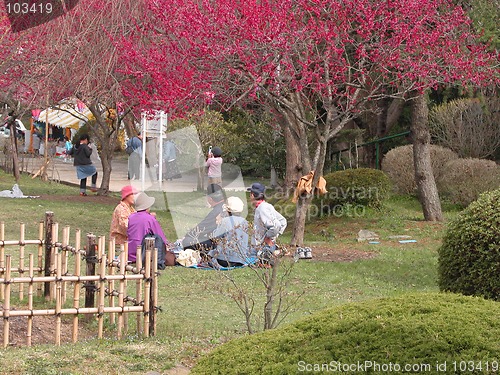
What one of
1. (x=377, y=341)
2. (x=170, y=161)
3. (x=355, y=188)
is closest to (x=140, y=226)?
(x=377, y=341)

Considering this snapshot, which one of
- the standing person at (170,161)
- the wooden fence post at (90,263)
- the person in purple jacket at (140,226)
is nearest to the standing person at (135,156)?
the standing person at (170,161)

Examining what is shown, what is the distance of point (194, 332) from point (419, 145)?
1046cm

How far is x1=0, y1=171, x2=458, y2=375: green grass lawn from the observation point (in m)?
6.57

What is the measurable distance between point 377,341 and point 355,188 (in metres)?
14.2

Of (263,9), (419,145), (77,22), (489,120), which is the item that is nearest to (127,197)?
(263,9)

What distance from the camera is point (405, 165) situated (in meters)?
22.9

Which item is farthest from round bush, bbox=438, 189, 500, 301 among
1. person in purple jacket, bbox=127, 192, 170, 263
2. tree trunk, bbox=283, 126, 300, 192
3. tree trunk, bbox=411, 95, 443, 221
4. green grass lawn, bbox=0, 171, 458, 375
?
tree trunk, bbox=283, 126, 300, 192

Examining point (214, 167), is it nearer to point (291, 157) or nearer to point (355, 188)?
point (291, 157)

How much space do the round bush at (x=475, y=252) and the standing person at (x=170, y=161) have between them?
20289mm

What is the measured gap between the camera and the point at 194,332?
27.0ft

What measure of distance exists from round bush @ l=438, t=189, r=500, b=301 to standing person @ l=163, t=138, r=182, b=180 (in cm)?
2029

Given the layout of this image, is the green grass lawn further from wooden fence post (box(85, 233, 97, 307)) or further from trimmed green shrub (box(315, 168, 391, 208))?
wooden fence post (box(85, 233, 97, 307))

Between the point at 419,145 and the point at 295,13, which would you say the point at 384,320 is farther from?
the point at 419,145

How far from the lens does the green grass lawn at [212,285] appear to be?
6570 mm
